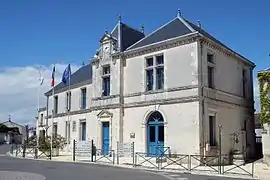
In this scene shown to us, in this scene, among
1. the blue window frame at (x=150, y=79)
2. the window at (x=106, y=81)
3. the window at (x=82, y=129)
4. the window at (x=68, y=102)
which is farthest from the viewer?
the window at (x=68, y=102)

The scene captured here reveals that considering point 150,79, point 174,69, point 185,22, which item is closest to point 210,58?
point 174,69

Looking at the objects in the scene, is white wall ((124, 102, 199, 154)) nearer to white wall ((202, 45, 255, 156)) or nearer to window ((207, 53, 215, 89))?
white wall ((202, 45, 255, 156))

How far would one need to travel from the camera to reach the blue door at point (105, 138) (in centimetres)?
2452

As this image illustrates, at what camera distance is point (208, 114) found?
20234mm

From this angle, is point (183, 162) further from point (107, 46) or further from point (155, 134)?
point (107, 46)

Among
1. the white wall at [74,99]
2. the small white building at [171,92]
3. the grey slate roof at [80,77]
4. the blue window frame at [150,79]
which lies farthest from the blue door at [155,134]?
the grey slate roof at [80,77]

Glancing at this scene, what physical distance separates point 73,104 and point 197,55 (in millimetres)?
15375

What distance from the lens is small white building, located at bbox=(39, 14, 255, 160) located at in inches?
790

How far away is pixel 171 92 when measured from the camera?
68.7 ft

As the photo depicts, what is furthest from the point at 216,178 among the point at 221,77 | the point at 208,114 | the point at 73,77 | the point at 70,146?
the point at 73,77

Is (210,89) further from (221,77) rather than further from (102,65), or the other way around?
(102,65)

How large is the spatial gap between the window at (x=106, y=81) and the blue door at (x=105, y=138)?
2253 mm

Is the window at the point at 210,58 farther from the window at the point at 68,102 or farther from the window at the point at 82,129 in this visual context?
the window at the point at 68,102

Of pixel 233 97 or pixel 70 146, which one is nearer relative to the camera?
pixel 233 97
